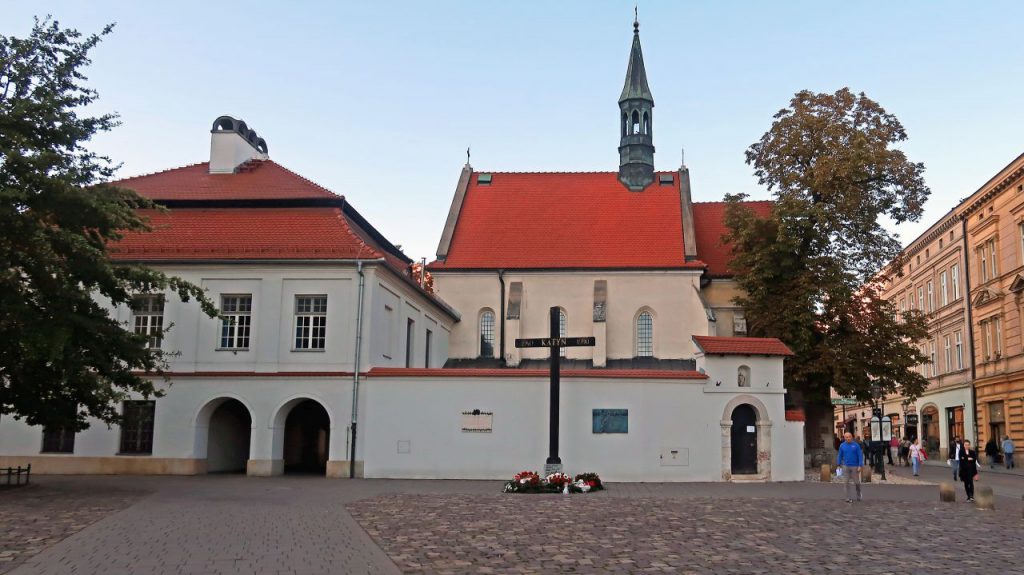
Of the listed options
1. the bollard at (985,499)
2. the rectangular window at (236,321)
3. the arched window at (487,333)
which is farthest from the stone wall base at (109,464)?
the bollard at (985,499)

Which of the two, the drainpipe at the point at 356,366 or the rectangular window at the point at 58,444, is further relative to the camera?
the rectangular window at the point at 58,444

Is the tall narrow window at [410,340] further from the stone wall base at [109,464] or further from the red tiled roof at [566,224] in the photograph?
the stone wall base at [109,464]

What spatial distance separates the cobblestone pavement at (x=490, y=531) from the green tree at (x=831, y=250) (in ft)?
33.8

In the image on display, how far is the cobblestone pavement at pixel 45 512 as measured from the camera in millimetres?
12508

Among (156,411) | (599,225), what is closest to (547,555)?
(156,411)

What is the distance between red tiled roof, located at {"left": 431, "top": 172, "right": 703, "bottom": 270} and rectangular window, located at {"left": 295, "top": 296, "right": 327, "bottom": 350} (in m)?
11.2

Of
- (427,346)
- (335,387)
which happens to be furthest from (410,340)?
(335,387)

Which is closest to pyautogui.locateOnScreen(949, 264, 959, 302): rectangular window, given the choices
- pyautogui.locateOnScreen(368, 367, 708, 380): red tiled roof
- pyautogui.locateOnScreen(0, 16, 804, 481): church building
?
pyautogui.locateOnScreen(0, 16, 804, 481): church building

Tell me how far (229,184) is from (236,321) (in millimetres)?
5672

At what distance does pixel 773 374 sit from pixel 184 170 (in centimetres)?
2222

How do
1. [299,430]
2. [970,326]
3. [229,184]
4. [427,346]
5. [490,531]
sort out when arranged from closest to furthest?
[490,531]
[229,184]
[299,430]
[427,346]
[970,326]

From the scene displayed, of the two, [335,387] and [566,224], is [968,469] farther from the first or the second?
[566,224]

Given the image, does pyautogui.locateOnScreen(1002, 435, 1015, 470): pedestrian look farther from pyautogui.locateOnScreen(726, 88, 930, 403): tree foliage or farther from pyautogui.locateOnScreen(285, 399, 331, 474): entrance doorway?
pyautogui.locateOnScreen(285, 399, 331, 474): entrance doorway

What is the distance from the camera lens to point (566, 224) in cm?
4116
